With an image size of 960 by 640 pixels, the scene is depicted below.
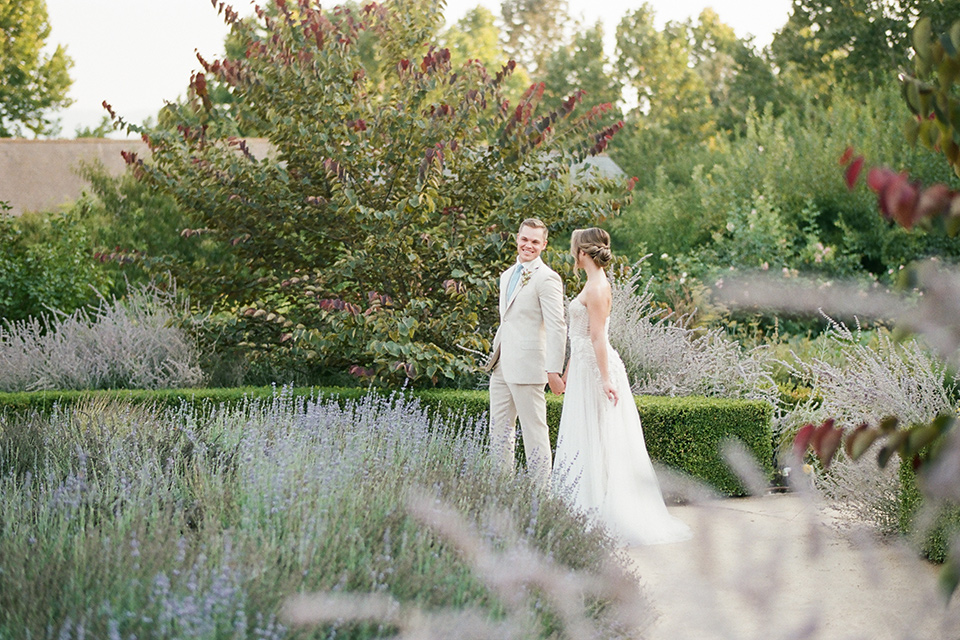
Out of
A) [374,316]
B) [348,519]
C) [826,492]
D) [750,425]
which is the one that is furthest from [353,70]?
[348,519]

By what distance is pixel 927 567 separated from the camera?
505cm

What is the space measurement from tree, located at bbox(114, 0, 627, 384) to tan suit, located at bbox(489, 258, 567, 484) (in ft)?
A: 5.83

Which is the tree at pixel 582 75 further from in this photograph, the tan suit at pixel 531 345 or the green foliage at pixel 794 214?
the tan suit at pixel 531 345

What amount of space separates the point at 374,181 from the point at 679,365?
10.7 ft

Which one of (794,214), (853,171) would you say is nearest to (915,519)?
(853,171)

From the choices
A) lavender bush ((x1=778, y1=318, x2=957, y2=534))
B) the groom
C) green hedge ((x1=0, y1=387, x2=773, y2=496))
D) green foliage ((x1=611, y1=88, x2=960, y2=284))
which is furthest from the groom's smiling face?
green foliage ((x1=611, y1=88, x2=960, y2=284))

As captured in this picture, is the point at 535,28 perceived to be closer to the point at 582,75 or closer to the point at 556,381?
the point at 582,75

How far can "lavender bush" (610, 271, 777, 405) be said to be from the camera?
8195mm

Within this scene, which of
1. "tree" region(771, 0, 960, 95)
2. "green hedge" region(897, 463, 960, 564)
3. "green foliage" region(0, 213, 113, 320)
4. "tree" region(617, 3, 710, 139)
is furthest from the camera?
"tree" region(617, 3, 710, 139)

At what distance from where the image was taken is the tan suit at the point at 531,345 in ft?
19.2

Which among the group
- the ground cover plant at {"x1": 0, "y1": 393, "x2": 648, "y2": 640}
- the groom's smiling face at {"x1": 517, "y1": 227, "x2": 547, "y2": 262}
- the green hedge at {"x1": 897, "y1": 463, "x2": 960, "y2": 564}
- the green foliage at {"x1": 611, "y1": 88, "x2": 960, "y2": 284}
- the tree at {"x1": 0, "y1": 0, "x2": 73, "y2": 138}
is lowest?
the green hedge at {"x1": 897, "y1": 463, "x2": 960, "y2": 564}

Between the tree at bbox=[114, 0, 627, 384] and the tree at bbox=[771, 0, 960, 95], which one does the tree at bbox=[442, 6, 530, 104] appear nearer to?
the tree at bbox=[771, 0, 960, 95]

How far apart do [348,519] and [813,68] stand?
29.1 m

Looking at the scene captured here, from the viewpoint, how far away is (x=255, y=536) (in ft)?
10.9
